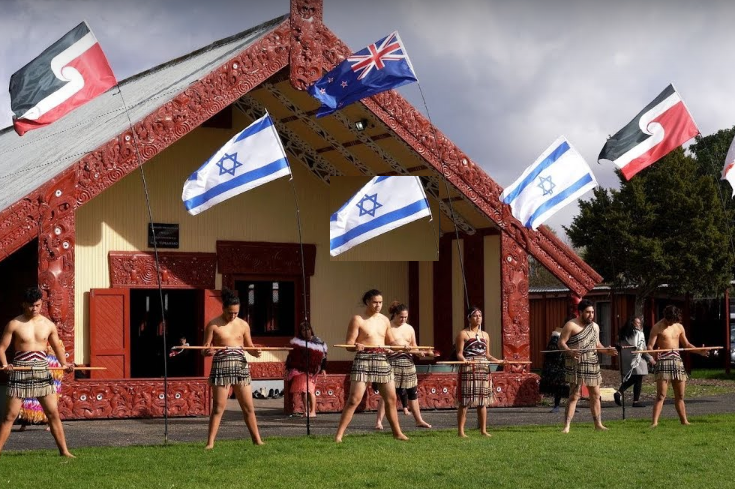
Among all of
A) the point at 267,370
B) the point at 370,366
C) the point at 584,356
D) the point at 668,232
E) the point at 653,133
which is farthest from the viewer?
the point at 668,232

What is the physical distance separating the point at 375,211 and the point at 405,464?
18.7 feet

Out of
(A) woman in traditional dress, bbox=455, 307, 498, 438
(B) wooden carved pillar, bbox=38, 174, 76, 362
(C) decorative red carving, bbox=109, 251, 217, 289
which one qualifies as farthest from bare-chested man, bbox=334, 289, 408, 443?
(C) decorative red carving, bbox=109, 251, 217, 289

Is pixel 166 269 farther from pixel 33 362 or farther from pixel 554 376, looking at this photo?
pixel 33 362

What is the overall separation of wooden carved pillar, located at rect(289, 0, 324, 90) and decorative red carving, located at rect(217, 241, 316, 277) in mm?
3840

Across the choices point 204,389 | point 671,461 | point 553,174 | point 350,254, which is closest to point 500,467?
point 671,461

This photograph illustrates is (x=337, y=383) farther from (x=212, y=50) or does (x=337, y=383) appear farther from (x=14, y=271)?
(x=212, y=50)

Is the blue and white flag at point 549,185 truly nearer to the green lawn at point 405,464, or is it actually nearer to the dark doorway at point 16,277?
the green lawn at point 405,464

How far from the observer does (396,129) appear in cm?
1891

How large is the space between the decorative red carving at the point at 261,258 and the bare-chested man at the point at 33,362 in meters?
9.05

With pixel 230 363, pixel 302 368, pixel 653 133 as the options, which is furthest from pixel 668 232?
pixel 230 363

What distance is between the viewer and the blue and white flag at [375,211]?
51.1ft

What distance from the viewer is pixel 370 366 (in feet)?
41.7

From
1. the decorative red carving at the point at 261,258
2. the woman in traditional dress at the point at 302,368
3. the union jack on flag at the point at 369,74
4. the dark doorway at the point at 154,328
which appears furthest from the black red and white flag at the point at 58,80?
the dark doorway at the point at 154,328

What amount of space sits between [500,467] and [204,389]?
308 inches
